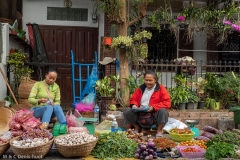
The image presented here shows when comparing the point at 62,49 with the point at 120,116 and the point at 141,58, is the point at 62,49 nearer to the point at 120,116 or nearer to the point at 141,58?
the point at 141,58

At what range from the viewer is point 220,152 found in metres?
4.83

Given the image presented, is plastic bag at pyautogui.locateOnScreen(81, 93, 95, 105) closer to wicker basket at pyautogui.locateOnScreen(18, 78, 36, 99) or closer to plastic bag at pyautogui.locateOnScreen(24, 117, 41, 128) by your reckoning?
wicker basket at pyautogui.locateOnScreen(18, 78, 36, 99)

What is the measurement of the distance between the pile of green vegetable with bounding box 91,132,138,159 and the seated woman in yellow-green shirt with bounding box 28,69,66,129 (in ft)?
3.72

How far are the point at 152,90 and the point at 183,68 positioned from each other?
122 inches

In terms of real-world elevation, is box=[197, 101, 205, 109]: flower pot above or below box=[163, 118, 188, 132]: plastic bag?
above

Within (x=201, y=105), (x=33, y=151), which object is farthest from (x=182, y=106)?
(x=33, y=151)

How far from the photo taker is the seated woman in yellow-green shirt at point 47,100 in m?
5.94

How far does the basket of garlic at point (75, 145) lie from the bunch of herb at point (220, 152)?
183cm

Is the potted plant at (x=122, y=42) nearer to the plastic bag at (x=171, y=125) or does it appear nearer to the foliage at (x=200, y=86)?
the plastic bag at (x=171, y=125)

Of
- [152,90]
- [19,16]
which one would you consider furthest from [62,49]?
[152,90]

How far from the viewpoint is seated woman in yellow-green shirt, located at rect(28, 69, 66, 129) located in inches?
234

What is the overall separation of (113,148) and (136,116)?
1.60m

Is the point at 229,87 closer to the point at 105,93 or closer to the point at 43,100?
the point at 105,93

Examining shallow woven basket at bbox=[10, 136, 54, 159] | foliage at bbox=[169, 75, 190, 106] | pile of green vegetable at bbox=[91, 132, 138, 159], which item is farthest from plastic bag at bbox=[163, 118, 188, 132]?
shallow woven basket at bbox=[10, 136, 54, 159]
